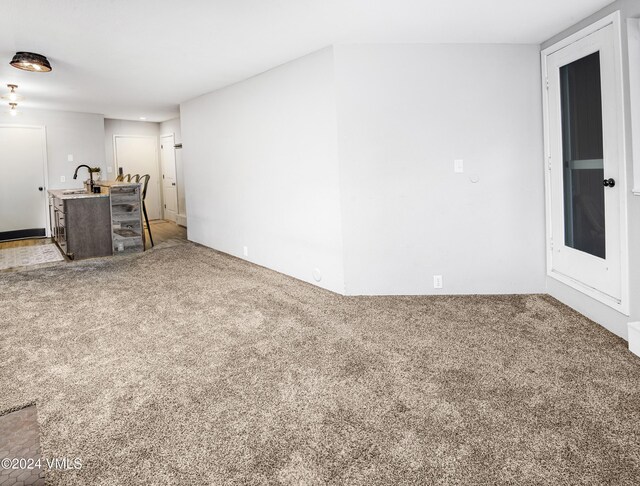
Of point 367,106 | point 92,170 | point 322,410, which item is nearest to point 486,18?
point 367,106

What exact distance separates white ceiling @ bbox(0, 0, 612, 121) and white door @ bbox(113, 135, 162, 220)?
4015 mm

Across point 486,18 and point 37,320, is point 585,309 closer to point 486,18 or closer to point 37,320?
point 486,18

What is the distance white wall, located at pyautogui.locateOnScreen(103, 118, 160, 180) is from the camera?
8.69 meters

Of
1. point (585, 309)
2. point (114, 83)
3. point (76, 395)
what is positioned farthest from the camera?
point (114, 83)

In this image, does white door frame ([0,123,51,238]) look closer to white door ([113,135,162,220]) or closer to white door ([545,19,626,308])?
white door ([113,135,162,220])

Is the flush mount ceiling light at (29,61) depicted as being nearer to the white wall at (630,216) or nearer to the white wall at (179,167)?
the white wall at (179,167)

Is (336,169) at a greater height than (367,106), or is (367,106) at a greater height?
(367,106)

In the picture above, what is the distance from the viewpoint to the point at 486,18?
3189 millimetres

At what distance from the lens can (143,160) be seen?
9.25 m

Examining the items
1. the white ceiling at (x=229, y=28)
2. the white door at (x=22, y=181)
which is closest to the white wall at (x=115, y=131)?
the white door at (x=22, y=181)

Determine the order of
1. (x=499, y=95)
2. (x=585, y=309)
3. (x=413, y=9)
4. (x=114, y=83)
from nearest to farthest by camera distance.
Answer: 1. (x=413, y=9)
2. (x=585, y=309)
3. (x=499, y=95)
4. (x=114, y=83)

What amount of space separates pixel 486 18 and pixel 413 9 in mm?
625

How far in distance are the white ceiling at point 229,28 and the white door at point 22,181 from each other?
9.55ft

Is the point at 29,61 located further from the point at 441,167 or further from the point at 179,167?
the point at 179,167
